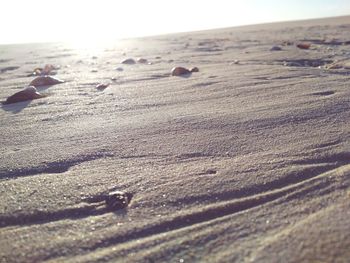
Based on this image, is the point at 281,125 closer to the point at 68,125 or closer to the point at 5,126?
the point at 68,125

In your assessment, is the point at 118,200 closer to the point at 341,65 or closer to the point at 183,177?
the point at 183,177

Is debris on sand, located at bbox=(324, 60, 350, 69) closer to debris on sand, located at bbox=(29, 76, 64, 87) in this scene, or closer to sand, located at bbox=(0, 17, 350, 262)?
sand, located at bbox=(0, 17, 350, 262)

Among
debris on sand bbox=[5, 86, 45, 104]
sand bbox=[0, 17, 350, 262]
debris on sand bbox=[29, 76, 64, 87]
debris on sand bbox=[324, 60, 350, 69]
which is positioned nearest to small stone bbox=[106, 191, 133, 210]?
sand bbox=[0, 17, 350, 262]

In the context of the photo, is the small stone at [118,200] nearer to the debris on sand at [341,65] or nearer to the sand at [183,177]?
the sand at [183,177]

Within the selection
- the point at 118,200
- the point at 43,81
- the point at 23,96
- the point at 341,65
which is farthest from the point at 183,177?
the point at 341,65

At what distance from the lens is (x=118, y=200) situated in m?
1.19

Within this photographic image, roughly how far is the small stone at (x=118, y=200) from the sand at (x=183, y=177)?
2 centimetres

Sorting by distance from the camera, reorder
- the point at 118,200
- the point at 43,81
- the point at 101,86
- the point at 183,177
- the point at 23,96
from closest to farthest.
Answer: the point at 118,200 < the point at 183,177 < the point at 23,96 < the point at 101,86 < the point at 43,81

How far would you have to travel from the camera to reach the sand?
98cm

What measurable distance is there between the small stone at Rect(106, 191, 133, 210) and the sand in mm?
23

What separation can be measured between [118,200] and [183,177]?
0.28m

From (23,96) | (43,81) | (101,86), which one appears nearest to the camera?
(23,96)

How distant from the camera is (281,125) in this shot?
1.84 meters

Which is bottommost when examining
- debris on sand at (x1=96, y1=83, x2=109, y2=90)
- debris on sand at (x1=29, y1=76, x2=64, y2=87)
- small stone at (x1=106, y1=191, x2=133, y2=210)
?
small stone at (x1=106, y1=191, x2=133, y2=210)
